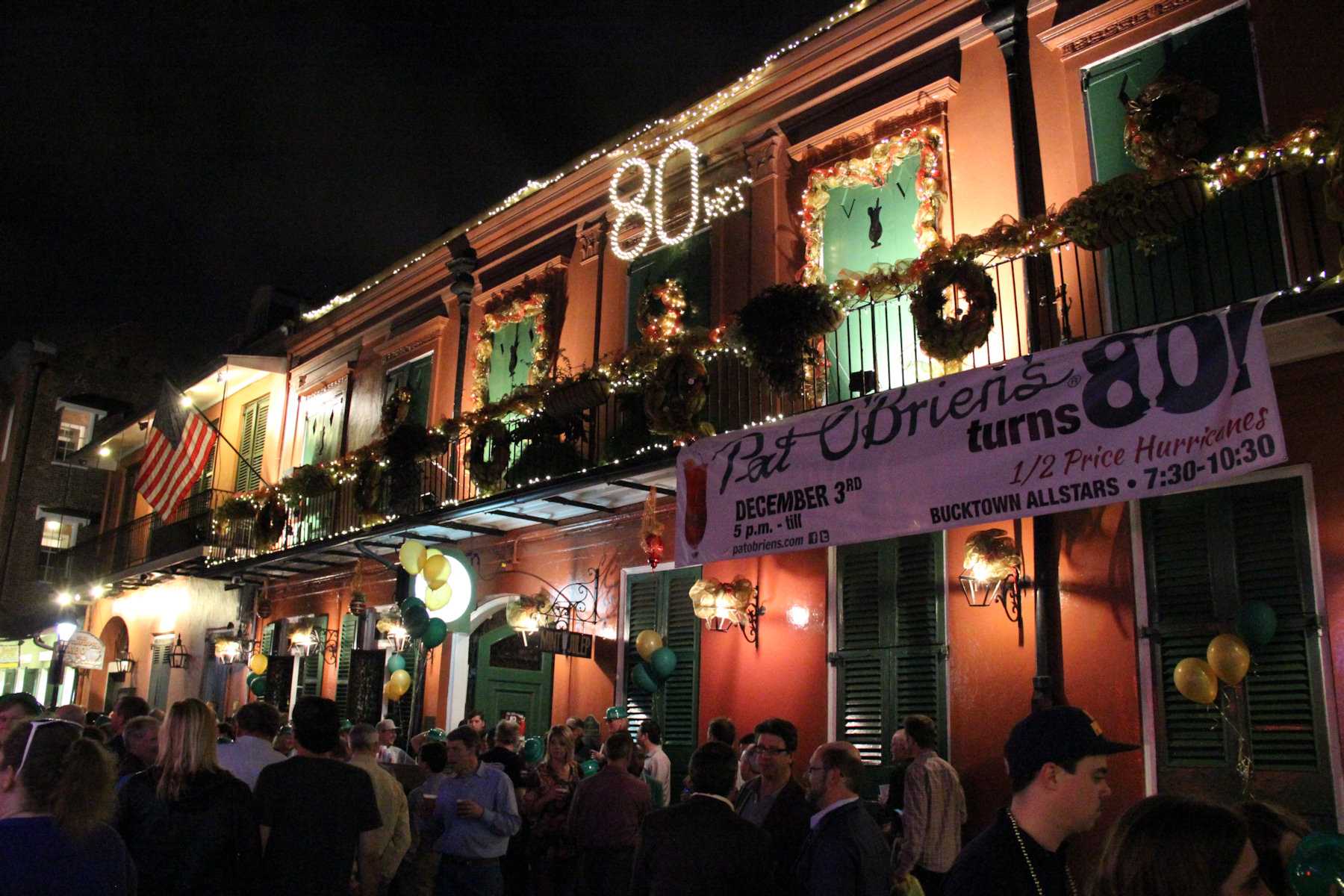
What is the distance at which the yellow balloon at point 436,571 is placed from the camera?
12648 mm

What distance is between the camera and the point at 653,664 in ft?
36.5

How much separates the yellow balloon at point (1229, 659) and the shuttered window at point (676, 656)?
5586 millimetres

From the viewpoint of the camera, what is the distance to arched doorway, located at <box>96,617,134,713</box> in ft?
79.9

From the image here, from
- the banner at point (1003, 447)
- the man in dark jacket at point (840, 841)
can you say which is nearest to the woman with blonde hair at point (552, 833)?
the banner at point (1003, 447)

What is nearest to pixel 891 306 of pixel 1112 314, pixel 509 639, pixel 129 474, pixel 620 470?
pixel 1112 314

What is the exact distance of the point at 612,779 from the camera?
700cm

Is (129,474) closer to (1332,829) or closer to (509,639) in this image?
(509,639)

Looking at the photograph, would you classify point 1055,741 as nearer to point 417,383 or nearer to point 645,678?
point 645,678

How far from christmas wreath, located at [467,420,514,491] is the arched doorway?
590 inches

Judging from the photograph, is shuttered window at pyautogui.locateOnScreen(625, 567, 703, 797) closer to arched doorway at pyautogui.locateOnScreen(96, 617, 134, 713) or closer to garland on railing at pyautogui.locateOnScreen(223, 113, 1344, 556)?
garland on railing at pyautogui.locateOnScreen(223, 113, 1344, 556)

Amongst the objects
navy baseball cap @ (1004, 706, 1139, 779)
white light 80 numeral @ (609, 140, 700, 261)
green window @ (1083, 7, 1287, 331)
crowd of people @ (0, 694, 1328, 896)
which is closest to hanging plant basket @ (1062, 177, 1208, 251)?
green window @ (1083, 7, 1287, 331)

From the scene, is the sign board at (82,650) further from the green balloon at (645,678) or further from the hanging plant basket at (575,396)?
the green balloon at (645,678)

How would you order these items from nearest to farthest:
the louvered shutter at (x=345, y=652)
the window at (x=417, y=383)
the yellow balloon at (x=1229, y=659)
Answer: the yellow balloon at (x=1229, y=659)
the window at (x=417, y=383)
the louvered shutter at (x=345, y=652)

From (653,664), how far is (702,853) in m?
6.39
